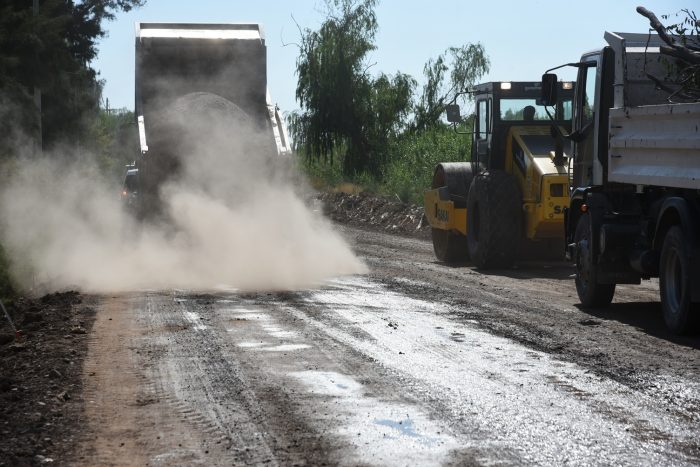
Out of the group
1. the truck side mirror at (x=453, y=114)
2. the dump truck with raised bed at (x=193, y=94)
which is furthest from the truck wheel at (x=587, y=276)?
the dump truck with raised bed at (x=193, y=94)

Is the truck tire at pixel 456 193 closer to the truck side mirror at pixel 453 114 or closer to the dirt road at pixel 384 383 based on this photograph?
the truck side mirror at pixel 453 114

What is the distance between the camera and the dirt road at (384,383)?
5.98 meters

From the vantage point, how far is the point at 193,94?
1758cm

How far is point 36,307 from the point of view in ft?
41.4

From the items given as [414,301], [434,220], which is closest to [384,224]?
[434,220]

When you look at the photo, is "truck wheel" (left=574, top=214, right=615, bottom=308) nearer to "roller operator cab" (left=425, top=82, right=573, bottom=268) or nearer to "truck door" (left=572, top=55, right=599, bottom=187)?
"truck door" (left=572, top=55, right=599, bottom=187)

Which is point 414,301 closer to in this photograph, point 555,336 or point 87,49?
point 555,336

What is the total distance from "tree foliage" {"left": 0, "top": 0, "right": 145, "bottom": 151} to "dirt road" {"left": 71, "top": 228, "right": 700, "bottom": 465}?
13886mm

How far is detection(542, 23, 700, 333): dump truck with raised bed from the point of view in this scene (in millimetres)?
10039

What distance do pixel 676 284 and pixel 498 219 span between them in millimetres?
6236

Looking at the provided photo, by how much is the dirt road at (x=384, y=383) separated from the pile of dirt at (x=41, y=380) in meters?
0.15

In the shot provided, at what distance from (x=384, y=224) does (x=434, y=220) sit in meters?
10.7

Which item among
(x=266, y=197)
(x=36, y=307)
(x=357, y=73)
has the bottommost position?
(x=36, y=307)

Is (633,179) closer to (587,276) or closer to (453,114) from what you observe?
(587,276)
